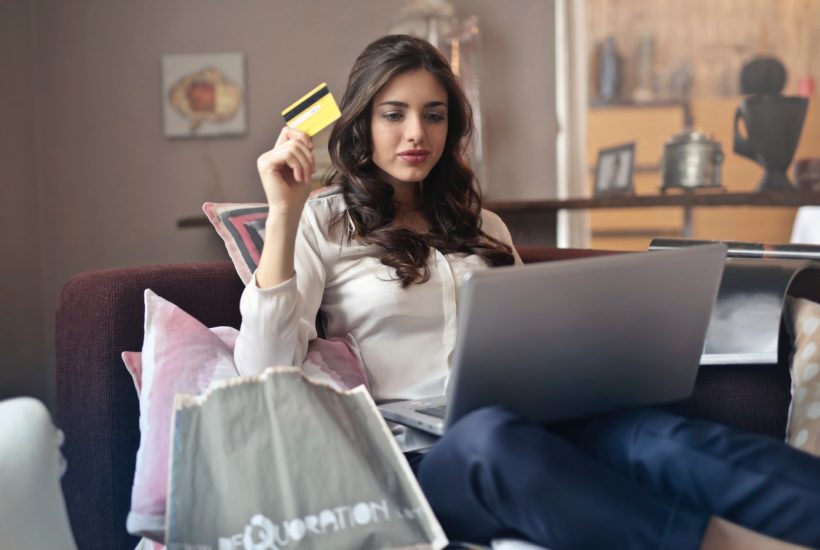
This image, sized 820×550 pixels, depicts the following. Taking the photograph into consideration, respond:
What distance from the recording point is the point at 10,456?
3.11 feet

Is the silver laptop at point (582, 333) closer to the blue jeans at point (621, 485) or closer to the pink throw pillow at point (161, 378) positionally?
the blue jeans at point (621, 485)

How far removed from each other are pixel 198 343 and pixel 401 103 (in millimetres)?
623

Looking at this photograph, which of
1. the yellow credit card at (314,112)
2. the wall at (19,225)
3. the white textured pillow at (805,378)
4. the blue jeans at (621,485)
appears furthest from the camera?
the wall at (19,225)

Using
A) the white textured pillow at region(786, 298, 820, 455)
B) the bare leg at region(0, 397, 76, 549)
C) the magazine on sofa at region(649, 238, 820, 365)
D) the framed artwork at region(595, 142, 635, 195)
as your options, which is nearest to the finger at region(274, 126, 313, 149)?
the bare leg at region(0, 397, 76, 549)

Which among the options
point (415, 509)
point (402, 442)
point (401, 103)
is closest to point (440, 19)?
point (401, 103)

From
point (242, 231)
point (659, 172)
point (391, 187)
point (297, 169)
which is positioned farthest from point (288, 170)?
point (659, 172)

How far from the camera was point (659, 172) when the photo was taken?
4332mm

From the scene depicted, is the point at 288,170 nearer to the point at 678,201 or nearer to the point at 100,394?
the point at 100,394

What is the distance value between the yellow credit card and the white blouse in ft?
0.98

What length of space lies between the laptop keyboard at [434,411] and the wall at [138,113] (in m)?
2.32

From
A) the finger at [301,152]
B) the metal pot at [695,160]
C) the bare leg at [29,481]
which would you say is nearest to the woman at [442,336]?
the finger at [301,152]

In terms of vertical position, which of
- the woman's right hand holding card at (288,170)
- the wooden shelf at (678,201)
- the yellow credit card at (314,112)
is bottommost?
the wooden shelf at (678,201)

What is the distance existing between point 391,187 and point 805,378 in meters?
0.83

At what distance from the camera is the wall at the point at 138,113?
3.59m
